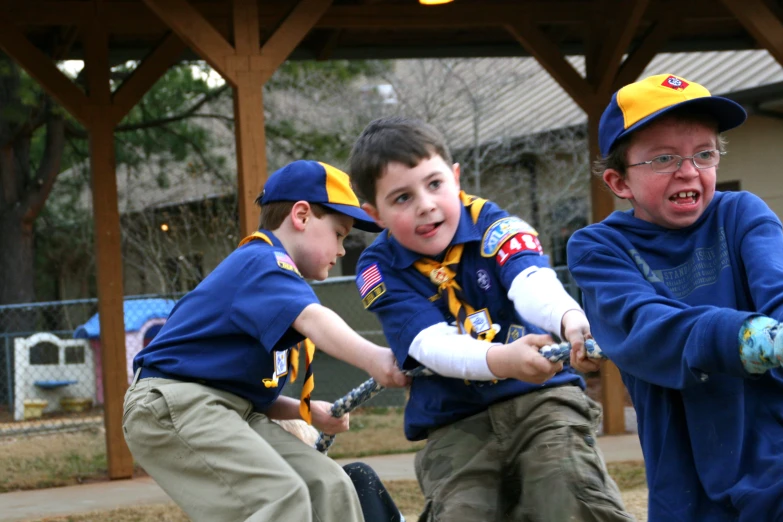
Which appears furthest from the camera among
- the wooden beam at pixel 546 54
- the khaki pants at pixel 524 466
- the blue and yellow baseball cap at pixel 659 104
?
the wooden beam at pixel 546 54

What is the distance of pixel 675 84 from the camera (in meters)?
2.30

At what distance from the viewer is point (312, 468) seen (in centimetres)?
299

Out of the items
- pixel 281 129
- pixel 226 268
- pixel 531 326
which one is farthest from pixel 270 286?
pixel 281 129

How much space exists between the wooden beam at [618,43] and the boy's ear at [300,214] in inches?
221

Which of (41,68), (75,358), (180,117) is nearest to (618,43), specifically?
(41,68)

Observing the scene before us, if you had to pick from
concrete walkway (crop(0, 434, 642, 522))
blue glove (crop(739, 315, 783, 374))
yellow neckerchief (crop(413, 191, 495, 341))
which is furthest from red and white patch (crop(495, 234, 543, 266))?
concrete walkway (crop(0, 434, 642, 522))

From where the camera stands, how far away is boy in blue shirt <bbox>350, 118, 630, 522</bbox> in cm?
291

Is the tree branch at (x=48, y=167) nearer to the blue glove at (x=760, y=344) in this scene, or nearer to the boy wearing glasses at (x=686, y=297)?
the boy wearing glasses at (x=686, y=297)

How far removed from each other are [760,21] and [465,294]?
590 cm

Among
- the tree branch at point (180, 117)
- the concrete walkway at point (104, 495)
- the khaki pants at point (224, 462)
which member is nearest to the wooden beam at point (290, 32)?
the concrete walkway at point (104, 495)

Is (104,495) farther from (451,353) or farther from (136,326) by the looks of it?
(136,326)

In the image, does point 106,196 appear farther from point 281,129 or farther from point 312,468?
point 281,129

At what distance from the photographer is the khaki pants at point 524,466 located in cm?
295

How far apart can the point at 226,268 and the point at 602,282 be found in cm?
129
